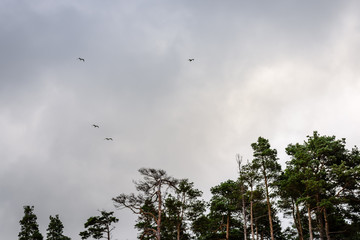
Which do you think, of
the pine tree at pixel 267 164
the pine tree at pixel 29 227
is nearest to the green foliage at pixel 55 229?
the pine tree at pixel 29 227

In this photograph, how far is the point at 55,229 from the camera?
151ft

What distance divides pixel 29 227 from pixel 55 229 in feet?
14.3

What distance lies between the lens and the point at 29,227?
42.9 metres

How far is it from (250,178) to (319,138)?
31.5 ft

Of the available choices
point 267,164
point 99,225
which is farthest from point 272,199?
point 99,225

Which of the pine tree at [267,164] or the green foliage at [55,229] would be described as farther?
the green foliage at [55,229]

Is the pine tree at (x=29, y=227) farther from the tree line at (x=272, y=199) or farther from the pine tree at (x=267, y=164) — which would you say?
the pine tree at (x=267, y=164)

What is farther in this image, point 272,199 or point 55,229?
point 55,229

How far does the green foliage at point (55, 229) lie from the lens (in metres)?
45.5

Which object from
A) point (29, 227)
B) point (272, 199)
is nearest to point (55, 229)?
point (29, 227)

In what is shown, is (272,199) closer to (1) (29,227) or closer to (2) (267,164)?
(2) (267,164)

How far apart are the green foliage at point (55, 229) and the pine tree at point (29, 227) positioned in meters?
2.70

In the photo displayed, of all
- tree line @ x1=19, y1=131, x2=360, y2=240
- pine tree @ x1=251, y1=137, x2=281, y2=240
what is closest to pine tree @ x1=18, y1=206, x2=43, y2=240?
tree line @ x1=19, y1=131, x2=360, y2=240

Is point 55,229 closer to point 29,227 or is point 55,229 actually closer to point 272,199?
point 29,227
